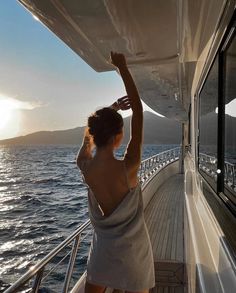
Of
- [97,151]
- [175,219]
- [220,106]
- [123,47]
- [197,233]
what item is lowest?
[175,219]

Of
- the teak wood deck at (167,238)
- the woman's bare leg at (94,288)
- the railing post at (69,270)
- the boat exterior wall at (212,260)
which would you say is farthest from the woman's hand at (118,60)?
the teak wood deck at (167,238)

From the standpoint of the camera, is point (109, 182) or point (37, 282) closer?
point (109, 182)

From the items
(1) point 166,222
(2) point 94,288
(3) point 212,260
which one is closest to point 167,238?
(1) point 166,222

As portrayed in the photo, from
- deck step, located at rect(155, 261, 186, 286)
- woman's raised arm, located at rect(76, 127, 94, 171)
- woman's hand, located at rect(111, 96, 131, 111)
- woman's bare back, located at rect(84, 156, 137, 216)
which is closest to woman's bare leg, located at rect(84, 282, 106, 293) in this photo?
woman's bare back, located at rect(84, 156, 137, 216)

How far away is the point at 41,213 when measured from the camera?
80.1 ft

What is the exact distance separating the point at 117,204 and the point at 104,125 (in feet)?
0.95

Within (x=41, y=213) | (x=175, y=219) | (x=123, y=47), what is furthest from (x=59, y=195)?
(x=123, y=47)

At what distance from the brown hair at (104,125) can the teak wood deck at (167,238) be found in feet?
6.47

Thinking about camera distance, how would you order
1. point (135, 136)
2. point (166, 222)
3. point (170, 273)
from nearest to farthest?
point (135, 136), point (170, 273), point (166, 222)

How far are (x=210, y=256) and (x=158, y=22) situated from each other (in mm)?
1435

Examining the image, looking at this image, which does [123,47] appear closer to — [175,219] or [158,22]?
[158,22]

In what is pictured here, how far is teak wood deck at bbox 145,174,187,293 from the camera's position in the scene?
318cm

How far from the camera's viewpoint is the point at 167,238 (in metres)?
4.21

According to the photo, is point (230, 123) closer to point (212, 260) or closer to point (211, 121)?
point (212, 260)
